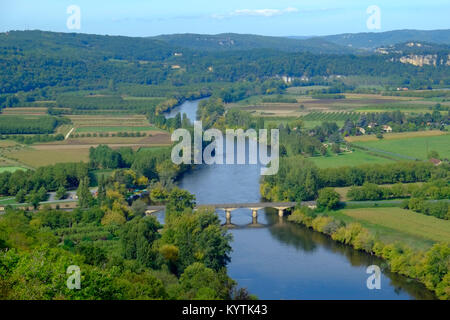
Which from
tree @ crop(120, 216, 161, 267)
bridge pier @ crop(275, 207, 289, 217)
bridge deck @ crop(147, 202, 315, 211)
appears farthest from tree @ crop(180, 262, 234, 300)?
bridge pier @ crop(275, 207, 289, 217)

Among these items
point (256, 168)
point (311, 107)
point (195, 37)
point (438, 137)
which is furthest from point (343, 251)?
point (195, 37)

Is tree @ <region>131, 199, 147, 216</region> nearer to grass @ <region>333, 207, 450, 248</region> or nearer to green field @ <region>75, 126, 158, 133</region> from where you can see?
grass @ <region>333, 207, 450, 248</region>

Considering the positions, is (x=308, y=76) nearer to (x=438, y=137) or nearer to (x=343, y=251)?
(x=438, y=137)

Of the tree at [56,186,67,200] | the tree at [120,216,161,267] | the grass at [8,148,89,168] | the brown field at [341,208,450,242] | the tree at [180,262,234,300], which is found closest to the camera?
the tree at [180,262,234,300]

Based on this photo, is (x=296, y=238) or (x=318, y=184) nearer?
(x=296, y=238)

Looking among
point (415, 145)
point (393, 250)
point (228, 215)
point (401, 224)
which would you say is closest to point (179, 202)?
point (228, 215)

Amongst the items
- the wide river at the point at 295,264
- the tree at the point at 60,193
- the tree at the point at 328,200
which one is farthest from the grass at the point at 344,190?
the tree at the point at 60,193
